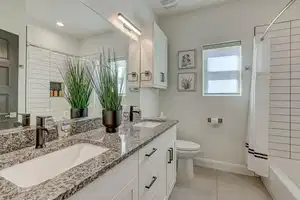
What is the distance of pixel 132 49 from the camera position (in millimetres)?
2242

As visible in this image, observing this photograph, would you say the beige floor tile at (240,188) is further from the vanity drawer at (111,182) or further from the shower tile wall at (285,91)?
the vanity drawer at (111,182)

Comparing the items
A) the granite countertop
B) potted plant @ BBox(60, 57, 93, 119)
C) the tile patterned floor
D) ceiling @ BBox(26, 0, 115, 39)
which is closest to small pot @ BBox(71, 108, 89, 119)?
potted plant @ BBox(60, 57, 93, 119)

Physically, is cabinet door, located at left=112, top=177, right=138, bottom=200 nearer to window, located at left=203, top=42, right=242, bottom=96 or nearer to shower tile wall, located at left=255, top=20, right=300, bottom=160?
shower tile wall, located at left=255, top=20, right=300, bottom=160

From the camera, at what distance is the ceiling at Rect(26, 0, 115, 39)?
1.07m

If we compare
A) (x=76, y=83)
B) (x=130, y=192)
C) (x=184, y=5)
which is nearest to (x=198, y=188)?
(x=130, y=192)

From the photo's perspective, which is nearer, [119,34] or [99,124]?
[99,124]

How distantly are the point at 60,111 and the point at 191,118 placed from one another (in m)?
2.08

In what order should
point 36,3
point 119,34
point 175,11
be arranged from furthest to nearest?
point 175,11 < point 119,34 < point 36,3

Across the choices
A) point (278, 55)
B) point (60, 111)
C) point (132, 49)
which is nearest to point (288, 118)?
point (278, 55)

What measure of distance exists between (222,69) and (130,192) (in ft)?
7.82

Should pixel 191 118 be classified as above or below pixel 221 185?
above

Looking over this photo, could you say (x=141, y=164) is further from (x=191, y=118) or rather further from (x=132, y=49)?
(x=191, y=118)

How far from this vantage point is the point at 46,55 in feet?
3.72

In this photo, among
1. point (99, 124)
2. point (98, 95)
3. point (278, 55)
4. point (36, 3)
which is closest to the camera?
point (36, 3)
